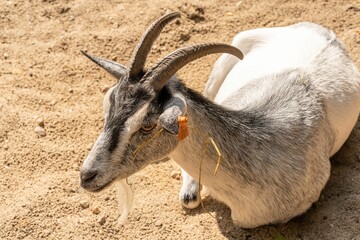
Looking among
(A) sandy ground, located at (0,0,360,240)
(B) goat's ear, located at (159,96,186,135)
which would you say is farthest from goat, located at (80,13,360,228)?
(A) sandy ground, located at (0,0,360,240)

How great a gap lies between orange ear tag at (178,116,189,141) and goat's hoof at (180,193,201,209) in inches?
42.3

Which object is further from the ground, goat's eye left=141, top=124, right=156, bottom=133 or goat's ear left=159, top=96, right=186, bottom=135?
goat's ear left=159, top=96, right=186, bottom=135

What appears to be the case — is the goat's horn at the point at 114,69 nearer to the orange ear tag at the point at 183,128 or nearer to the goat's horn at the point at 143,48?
the goat's horn at the point at 143,48

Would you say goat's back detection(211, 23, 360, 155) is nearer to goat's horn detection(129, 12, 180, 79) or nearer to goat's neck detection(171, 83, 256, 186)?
goat's neck detection(171, 83, 256, 186)

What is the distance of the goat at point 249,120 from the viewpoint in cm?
342

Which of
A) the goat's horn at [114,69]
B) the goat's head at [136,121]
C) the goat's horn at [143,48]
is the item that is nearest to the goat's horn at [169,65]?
the goat's head at [136,121]

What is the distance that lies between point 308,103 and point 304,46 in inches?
27.4

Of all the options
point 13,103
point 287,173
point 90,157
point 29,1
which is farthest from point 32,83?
point 287,173

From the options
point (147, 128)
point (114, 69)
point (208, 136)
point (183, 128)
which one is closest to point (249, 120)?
point (208, 136)

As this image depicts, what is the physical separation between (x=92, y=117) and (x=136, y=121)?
2.03 meters

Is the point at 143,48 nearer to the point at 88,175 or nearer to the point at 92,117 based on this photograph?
the point at 88,175

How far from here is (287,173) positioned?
4.01 meters

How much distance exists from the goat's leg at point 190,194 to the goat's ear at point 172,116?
4.08ft

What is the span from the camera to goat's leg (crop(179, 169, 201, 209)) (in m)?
4.44
